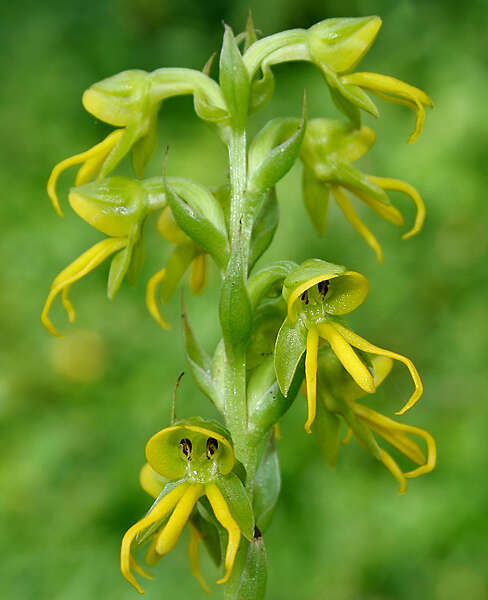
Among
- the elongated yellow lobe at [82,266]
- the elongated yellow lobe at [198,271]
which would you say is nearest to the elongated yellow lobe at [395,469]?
the elongated yellow lobe at [198,271]

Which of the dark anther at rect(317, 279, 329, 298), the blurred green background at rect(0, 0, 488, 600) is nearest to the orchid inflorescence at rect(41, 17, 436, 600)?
the dark anther at rect(317, 279, 329, 298)

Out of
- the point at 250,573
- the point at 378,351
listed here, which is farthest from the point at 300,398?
the point at 378,351

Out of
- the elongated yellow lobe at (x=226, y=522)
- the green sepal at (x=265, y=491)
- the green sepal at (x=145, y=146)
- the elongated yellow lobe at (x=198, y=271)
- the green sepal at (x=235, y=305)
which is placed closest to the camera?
the elongated yellow lobe at (x=226, y=522)

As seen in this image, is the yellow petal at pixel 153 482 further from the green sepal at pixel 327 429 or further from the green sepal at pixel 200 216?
the green sepal at pixel 200 216

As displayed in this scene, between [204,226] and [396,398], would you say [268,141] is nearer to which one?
[204,226]

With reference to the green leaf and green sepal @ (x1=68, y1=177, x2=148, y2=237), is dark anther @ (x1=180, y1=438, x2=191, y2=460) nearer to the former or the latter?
the green leaf

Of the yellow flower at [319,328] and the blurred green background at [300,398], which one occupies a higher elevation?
the yellow flower at [319,328]

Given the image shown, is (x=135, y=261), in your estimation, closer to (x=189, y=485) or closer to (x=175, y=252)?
(x=175, y=252)
